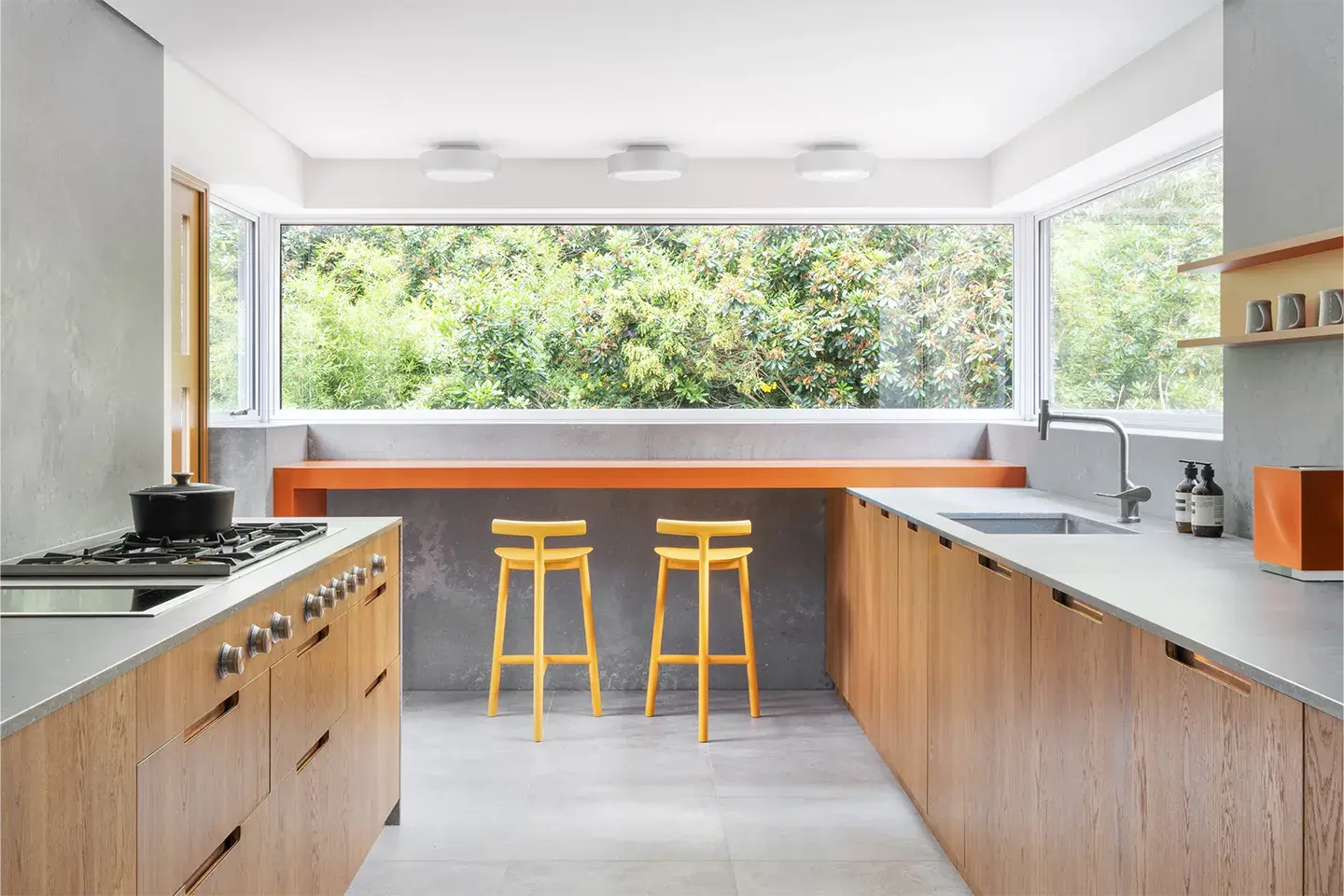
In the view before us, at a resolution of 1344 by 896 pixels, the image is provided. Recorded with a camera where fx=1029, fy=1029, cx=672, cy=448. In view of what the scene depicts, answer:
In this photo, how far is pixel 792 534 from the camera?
4754 mm

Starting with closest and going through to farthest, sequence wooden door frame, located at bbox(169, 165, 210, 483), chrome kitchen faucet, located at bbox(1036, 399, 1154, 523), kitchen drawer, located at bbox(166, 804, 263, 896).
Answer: kitchen drawer, located at bbox(166, 804, 263, 896) → chrome kitchen faucet, located at bbox(1036, 399, 1154, 523) → wooden door frame, located at bbox(169, 165, 210, 483)

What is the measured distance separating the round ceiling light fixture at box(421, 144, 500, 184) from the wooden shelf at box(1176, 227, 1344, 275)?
277 cm

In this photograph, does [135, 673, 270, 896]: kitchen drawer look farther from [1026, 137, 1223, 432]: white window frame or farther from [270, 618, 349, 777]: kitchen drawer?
[1026, 137, 1223, 432]: white window frame

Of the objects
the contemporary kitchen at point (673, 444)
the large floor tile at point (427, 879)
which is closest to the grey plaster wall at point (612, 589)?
the contemporary kitchen at point (673, 444)

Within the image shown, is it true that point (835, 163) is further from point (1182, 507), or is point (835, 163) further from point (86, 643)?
point (86, 643)

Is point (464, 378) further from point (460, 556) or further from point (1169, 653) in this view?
point (1169, 653)

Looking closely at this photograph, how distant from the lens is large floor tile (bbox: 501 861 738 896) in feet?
8.90

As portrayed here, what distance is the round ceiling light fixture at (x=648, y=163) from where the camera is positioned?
14.0ft

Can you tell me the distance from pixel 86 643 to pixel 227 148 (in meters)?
2.68

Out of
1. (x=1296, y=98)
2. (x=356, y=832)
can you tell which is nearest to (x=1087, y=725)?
(x=1296, y=98)

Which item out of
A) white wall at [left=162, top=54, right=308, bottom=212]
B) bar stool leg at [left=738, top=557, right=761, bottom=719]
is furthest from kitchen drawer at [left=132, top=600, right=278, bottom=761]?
bar stool leg at [left=738, top=557, right=761, bottom=719]

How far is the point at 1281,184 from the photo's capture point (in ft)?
8.21

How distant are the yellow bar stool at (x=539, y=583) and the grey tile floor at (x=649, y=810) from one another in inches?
5.5

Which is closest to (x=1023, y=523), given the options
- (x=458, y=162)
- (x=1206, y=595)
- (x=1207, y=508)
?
(x=1207, y=508)
